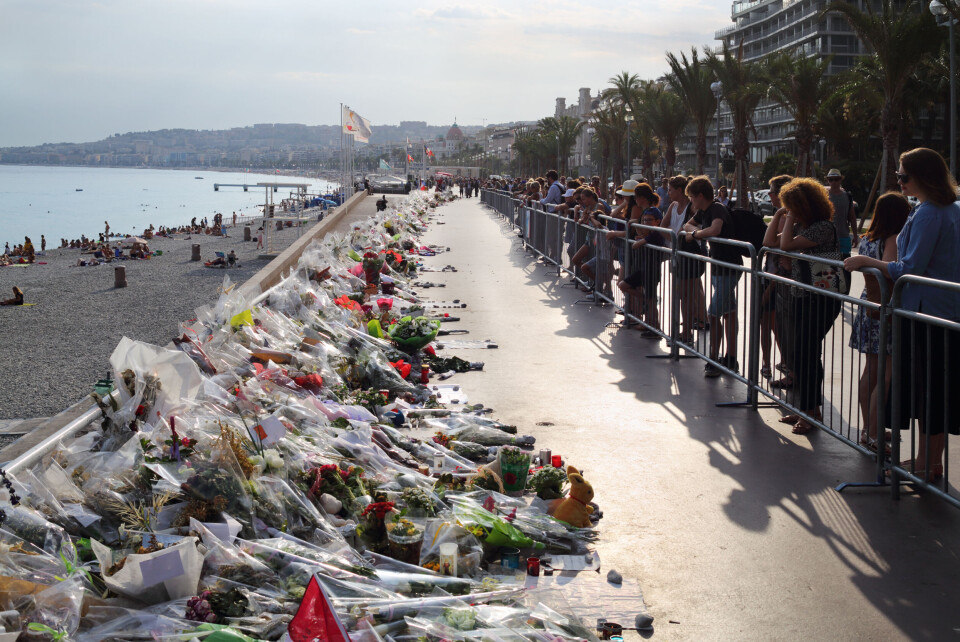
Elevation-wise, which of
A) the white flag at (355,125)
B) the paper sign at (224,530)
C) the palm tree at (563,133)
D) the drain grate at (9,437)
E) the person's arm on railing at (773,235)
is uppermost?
the palm tree at (563,133)

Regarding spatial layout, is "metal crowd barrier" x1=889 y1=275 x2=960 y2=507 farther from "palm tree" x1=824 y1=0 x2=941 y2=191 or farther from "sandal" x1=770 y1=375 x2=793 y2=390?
"palm tree" x1=824 y1=0 x2=941 y2=191

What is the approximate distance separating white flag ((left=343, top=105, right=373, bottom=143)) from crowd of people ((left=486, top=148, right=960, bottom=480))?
120 ft

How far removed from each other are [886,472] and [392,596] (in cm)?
362

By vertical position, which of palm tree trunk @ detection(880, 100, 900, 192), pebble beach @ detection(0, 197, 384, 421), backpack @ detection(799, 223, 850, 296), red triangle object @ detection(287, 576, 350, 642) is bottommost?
pebble beach @ detection(0, 197, 384, 421)

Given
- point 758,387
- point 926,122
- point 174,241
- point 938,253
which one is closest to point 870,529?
point 938,253

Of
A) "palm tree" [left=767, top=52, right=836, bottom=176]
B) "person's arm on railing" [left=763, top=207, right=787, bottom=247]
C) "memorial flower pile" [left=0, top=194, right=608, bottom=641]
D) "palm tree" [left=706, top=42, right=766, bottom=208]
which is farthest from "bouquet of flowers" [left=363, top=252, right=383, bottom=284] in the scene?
"palm tree" [left=706, top=42, right=766, bottom=208]

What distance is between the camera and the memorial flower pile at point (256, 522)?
339 centimetres

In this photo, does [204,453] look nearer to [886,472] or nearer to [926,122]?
[886,472]

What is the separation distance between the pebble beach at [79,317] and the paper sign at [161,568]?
26.6ft

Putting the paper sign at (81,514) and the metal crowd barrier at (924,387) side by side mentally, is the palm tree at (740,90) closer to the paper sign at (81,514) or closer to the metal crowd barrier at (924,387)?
the metal crowd barrier at (924,387)

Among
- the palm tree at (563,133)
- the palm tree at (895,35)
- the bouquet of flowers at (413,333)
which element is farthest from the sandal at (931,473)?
the palm tree at (563,133)

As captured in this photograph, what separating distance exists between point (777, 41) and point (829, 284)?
3964 inches

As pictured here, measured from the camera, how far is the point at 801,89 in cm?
4216

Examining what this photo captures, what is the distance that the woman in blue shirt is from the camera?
5.15m
